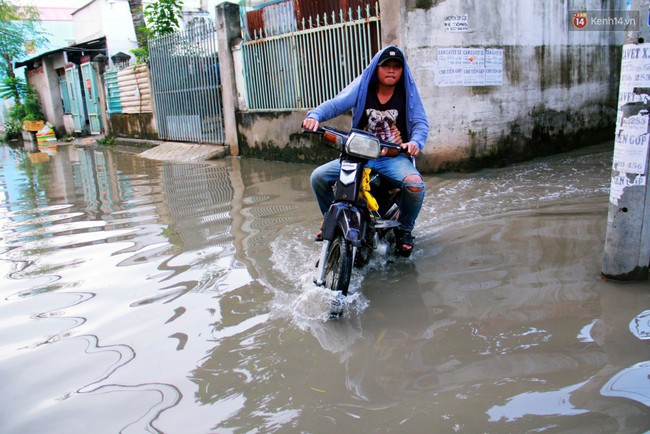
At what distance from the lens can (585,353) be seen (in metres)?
2.59

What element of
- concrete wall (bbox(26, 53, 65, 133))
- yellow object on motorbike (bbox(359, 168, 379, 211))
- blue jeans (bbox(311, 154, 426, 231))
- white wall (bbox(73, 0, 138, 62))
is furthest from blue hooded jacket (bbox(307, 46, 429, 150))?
concrete wall (bbox(26, 53, 65, 133))

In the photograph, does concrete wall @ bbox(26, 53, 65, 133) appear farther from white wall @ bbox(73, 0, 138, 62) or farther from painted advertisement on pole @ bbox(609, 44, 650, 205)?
painted advertisement on pole @ bbox(609, 44, 650, 205)

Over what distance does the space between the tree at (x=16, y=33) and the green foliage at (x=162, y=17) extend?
1539cm

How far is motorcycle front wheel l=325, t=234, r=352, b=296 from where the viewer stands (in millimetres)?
3204

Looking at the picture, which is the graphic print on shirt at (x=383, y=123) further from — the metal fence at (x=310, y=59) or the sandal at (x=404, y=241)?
the metal fence at (x=310, y=59)

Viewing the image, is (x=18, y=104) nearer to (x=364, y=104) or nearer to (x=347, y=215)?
(x=364, y=104)

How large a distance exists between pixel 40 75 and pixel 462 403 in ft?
89.9

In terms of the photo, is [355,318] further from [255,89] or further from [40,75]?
[40,75]

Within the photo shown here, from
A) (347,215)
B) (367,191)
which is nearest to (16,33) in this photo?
(367,191)

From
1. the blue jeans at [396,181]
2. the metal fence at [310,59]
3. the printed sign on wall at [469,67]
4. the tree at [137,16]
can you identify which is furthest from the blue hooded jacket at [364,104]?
the tree at [137,16]

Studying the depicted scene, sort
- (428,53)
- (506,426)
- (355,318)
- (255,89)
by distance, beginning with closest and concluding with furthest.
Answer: (506,426), (355,318), (428,53), (255,89)

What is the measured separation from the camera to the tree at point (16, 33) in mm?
24922

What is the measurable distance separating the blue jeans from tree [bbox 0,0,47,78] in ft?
87.6

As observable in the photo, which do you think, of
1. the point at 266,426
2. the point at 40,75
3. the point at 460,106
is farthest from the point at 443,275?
the point at 40,75
